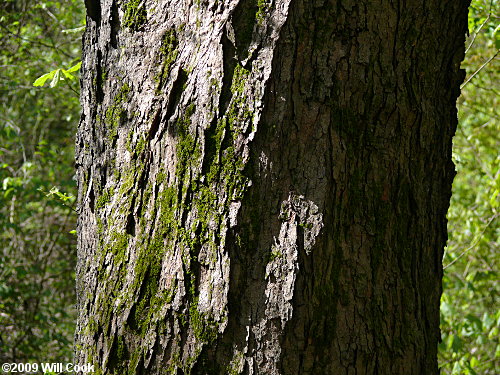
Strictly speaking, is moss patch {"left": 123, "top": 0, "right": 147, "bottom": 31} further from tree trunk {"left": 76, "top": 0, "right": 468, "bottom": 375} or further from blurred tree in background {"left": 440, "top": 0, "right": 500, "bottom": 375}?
blurred tree in background {"left": 440, "top": 0, "right": 500, "bottom": 375}

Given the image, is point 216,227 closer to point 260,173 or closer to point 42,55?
point 260,173

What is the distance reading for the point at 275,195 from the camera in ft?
3.77

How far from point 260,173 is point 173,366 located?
458 millimetres

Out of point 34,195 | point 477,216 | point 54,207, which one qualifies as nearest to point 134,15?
point 477,216

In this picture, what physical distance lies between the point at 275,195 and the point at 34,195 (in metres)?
5.37

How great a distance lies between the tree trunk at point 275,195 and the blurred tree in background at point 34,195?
3689 mm

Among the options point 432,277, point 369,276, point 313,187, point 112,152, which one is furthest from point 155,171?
point 432,277

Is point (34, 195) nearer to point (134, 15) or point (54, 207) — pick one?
point (54, 207)

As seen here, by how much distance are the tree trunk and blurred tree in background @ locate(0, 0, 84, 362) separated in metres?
3.69

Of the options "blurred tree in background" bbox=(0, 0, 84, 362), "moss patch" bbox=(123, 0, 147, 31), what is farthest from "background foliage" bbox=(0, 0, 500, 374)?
"moss patch" bbox=(123, 0, 147, 31)

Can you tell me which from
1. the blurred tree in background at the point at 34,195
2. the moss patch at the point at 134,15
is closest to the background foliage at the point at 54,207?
the blurred tree in background at the point at 34,195

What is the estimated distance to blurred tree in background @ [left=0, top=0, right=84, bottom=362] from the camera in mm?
5191

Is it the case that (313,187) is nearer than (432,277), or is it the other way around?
(313,187)

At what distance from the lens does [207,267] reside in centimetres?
115
